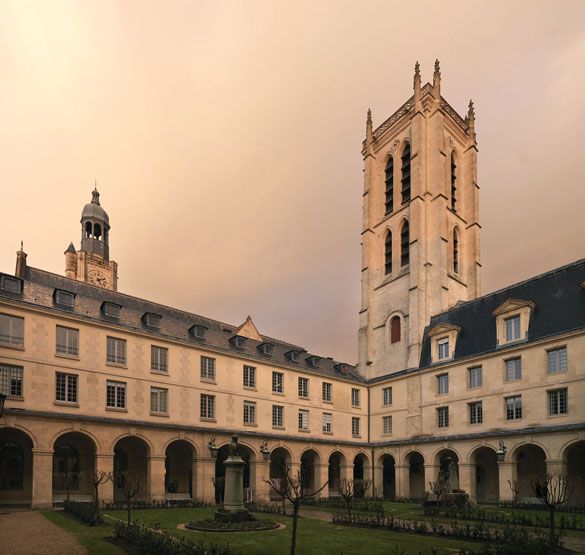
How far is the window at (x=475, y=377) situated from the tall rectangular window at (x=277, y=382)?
1452cm

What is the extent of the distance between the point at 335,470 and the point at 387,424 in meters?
6.51

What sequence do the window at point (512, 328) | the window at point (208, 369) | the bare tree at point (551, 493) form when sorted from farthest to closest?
the window at point (208, 369) < the window at point (512, 328) < the bare tree at point (551, 493)

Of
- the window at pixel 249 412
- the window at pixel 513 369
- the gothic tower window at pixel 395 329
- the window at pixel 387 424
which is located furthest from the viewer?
the gothic tower window at pixel 395 329

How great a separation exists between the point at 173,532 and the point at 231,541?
11.1 ft

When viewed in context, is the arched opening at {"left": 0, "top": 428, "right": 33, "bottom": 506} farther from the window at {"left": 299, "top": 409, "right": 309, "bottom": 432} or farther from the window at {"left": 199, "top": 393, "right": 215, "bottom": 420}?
the window at {"left": 299, "top": 409, "right": 309, "bottom": 432}

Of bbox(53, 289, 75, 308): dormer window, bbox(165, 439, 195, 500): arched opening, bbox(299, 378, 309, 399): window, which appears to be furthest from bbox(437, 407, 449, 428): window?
bbox(53, 289, 75, 308): dormer window

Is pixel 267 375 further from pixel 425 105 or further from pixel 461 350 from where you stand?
pixel 425 105

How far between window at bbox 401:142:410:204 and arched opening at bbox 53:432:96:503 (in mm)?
37295

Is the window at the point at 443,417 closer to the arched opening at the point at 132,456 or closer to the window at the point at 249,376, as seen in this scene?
the window at the point at 249,376

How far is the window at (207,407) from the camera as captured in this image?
1487 inches

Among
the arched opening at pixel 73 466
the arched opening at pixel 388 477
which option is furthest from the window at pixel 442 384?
the arched opening at pixel 73 466

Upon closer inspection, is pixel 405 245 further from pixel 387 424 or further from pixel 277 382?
pixel 277 382

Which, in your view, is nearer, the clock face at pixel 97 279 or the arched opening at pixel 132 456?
the arched opening at pixel 132 456

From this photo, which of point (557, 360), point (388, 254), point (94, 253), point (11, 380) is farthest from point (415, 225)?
point (94, 253)
